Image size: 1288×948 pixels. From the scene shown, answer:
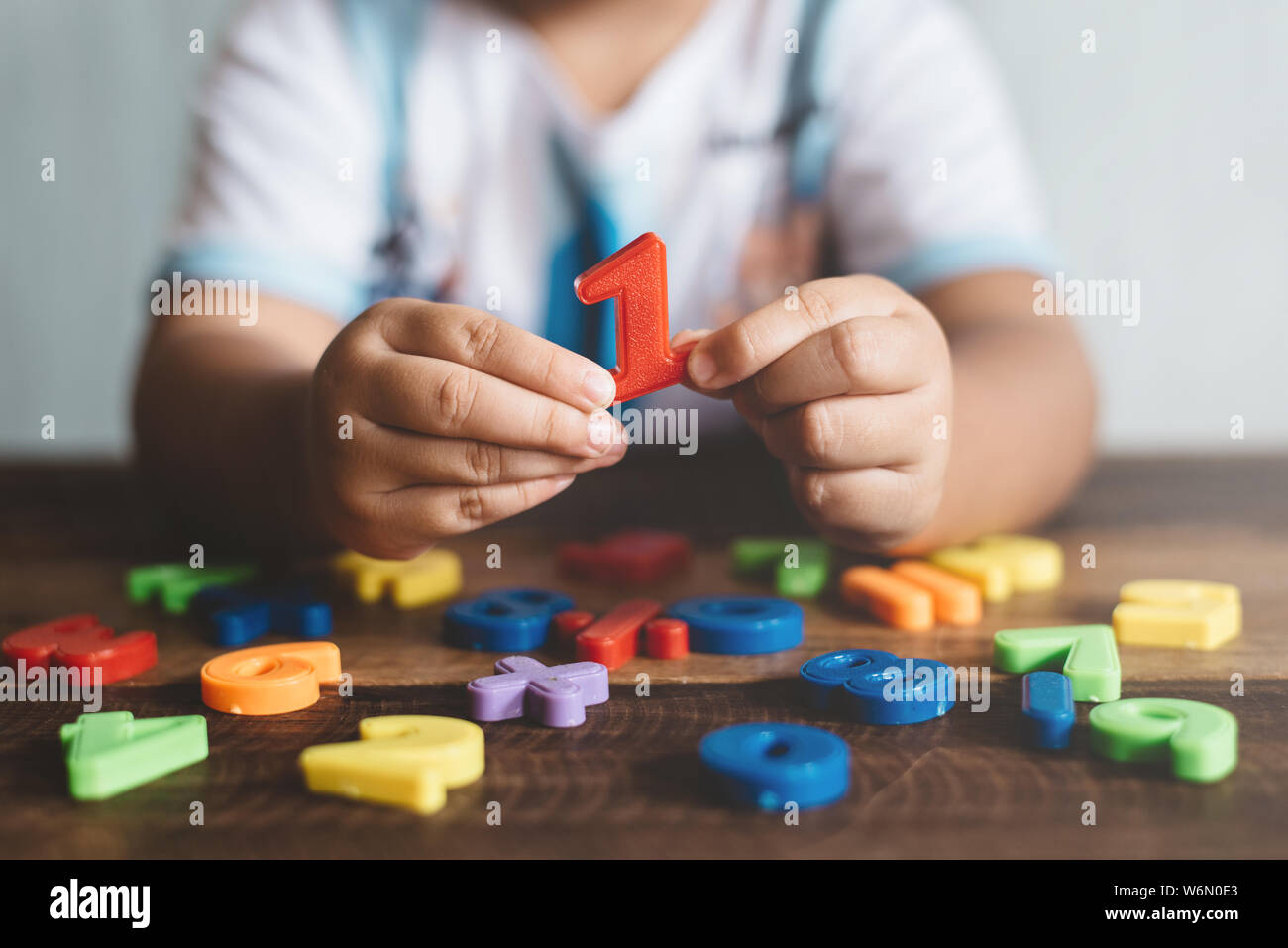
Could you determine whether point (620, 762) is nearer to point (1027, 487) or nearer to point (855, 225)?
point (1027, 487)

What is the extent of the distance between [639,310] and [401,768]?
1.04 feet

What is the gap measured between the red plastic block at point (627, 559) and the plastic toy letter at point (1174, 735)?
0.39 meters

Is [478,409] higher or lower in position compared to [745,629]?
higher

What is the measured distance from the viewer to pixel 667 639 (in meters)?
0.67

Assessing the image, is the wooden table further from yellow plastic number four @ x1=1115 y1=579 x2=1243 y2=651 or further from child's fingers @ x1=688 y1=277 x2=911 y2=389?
child's fingers @ x1=688 y1=277 x2=911 y2=389

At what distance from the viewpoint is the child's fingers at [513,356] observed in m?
0.64

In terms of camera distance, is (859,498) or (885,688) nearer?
(885,688)

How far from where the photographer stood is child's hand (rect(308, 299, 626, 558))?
2.10 ft

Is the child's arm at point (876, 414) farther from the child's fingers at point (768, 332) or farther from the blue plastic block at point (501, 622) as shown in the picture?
the blue plastic block at point (501, 622)

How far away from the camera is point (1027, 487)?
0.91 m

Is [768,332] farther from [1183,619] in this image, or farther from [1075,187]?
[1075,187]

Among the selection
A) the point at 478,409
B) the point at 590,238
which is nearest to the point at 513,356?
the point at 478,409

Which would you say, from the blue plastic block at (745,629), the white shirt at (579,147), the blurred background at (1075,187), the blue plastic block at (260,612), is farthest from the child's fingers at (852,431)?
the blurred background at (1075,187)
